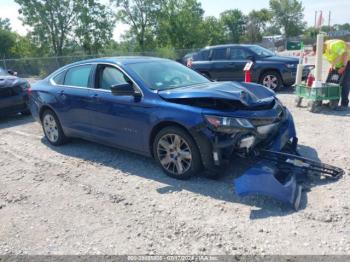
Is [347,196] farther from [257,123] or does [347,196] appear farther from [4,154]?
[4,154]

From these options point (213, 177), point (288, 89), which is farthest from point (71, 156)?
point (288, 89)

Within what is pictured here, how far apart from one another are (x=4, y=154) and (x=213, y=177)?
4.25m

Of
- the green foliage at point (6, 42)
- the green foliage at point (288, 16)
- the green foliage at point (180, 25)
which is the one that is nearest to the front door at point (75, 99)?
the green foliage at point (6, 42)

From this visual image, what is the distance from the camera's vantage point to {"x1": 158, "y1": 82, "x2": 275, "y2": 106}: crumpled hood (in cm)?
469

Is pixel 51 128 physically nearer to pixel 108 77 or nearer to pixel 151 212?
pixel 108 77

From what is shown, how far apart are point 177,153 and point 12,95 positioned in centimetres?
659

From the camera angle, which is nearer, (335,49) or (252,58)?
(335,49)

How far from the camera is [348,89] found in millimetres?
9000

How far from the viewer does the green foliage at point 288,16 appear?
101 meters

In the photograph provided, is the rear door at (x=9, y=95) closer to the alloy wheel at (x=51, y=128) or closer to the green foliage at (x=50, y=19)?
the alloy wheel at (x=51, y=128)

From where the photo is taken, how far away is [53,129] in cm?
705

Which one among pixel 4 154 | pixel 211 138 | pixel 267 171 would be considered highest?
pixel 211 138

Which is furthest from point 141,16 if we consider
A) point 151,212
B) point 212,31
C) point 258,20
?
point 258,20

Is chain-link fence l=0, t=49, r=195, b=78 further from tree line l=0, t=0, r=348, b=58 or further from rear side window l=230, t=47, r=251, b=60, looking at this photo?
rear side window l=230, t=47, r=251, b=60
